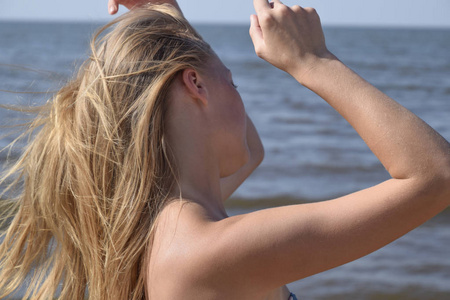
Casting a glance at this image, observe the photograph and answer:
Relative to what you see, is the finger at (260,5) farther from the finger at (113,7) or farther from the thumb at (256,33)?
the finger at (113,7)

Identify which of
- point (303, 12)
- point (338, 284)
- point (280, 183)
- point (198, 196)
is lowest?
point (280, 183)

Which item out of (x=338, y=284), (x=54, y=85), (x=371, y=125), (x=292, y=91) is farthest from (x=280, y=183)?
(x=292, y=91)

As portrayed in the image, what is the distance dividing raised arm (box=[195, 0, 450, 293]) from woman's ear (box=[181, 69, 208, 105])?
1.15 ft

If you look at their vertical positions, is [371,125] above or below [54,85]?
above

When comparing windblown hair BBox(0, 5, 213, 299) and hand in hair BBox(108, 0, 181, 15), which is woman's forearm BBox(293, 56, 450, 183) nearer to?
windblown hair BBox(0, 5, 213, 299)

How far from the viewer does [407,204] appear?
1354mm

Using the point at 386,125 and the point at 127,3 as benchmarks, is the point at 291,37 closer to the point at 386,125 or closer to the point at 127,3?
the point at 386,125

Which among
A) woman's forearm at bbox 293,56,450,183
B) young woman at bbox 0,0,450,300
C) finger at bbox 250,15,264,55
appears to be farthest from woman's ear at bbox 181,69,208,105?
woman's forearm at bbox 293,56,450,183

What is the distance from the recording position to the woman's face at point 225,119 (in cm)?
166

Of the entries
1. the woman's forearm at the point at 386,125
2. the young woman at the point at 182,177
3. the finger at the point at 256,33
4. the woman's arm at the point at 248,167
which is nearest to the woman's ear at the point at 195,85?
the young woman at the point at 182,177

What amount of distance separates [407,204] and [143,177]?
679mm

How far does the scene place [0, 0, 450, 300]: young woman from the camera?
4.50 ft

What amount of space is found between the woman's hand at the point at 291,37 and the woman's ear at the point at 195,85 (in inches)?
9.0

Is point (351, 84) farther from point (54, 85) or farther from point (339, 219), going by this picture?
point (54, 85)
